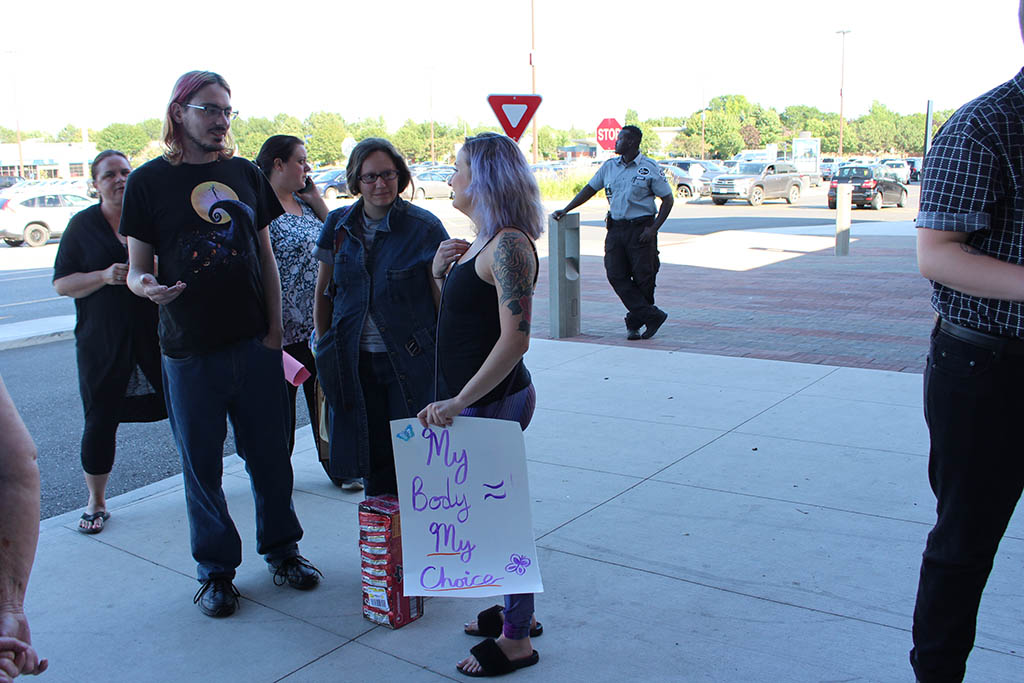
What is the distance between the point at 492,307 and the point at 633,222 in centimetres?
575

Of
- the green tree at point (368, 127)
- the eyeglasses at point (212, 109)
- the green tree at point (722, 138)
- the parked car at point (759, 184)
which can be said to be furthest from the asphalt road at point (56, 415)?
the green tree at point (368, 127)

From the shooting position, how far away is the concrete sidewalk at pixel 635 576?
120 inches

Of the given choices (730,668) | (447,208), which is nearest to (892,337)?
(730,668)

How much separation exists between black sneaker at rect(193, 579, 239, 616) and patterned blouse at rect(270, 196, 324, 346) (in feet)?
4.80

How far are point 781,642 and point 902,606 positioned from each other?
570 millimetres

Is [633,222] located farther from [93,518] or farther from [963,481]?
[963,481]

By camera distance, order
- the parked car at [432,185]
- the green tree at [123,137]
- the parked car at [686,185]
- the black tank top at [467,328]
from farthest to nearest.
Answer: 1. the green tree at [123,137]
2. the parked car at [432,185]
3. the parked car at [686,185]
4. the black tank top at [467,328]

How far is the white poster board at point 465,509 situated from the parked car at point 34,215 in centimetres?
2193

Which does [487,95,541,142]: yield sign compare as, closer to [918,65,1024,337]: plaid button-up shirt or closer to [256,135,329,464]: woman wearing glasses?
[256,135,329,464]: woman wearing glasses

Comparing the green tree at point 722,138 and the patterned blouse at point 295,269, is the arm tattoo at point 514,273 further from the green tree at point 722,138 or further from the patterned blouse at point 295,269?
the green tree at point 722,138

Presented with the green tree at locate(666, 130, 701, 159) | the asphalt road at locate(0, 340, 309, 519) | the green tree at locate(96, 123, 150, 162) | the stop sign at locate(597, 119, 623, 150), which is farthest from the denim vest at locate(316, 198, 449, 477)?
the green tree at locate(96, 123, 150, 162)

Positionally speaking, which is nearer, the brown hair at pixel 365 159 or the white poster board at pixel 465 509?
the white poster board at pixel 465 509

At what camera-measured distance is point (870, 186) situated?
30359 millimetres

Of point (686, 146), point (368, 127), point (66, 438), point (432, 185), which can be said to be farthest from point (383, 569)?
point (368, 127)
